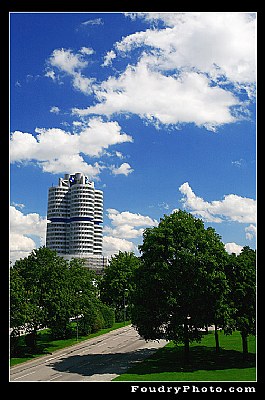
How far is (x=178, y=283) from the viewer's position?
1752 cm

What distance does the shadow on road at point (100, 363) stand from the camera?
667 inches

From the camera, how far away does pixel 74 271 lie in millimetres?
26844

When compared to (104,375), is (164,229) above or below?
above

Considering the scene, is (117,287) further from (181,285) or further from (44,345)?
(181,285)

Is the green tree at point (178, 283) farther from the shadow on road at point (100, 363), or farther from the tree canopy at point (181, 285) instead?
the shadow on road at point (100, 363)

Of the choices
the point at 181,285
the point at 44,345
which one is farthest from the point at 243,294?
the point at 44,345

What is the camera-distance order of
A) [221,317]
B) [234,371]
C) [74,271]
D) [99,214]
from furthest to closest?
[99,214] < [74,271] < [221,317] < [234,371]

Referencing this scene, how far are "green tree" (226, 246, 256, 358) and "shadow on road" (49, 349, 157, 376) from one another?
465 centimetres

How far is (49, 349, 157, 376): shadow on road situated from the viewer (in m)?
17.0

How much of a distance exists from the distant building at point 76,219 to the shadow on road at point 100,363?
45.6m
